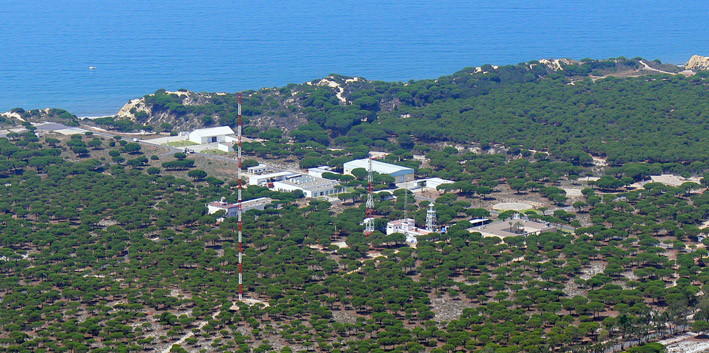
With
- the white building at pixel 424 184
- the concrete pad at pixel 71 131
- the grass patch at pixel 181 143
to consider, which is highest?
the concrete pad at pixel 71 131

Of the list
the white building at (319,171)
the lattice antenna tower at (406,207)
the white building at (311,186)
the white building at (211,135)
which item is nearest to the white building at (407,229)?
the lattice antenna tower at (406,207)

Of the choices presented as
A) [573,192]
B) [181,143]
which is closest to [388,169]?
[573,192]

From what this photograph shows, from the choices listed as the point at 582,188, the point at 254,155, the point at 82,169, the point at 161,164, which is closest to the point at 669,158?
the point at 582,188

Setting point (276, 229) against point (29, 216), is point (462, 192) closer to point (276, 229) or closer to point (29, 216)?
point (276, 229)

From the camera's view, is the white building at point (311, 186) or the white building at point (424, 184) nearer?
the white building at point (311, 186)

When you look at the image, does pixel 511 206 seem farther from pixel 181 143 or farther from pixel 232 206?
pixel 181 143

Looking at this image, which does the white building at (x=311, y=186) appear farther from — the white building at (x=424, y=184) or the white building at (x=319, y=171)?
the white building at (x=424, y=184)
